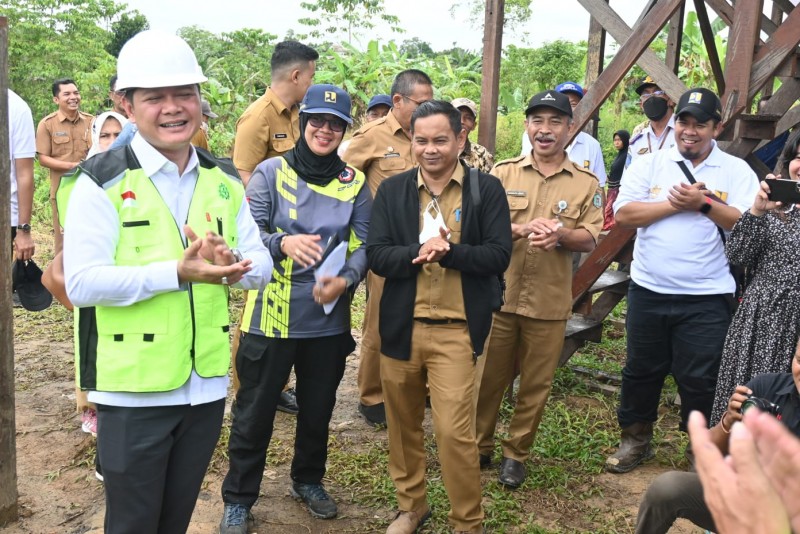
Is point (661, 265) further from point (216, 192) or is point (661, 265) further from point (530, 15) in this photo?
point (530, 15)

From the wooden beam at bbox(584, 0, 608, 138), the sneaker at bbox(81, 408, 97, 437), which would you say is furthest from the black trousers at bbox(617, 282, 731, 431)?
the wooden beam at bbox(584, 0, 608, 138)

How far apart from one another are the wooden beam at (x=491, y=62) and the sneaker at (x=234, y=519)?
3.10m

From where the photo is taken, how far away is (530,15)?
2686 cm

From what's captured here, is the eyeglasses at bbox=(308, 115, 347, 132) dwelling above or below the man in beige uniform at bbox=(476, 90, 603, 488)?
above

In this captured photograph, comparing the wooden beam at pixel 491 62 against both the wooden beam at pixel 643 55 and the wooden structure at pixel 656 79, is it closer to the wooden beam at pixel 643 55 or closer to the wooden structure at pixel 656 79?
the wooden structure at pixel 656 79

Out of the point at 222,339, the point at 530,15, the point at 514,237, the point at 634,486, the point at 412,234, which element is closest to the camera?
the point at 222,339

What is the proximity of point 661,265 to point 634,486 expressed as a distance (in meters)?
1.27

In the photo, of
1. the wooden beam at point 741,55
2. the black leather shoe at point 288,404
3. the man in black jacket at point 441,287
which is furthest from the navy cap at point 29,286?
the wooden beam at point 741,55

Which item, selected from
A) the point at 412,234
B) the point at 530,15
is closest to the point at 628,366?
the point at 412,234

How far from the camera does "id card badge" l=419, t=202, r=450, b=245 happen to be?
11.3 feet

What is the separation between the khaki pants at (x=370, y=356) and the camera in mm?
4895

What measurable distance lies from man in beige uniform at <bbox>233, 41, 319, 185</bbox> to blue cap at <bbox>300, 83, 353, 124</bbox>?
105 centimetres

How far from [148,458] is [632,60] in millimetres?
3820

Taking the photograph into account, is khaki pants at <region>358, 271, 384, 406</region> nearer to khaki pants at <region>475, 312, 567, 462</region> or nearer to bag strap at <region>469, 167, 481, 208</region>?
khaki pants at <region>475, 312, 567, 462</region>
